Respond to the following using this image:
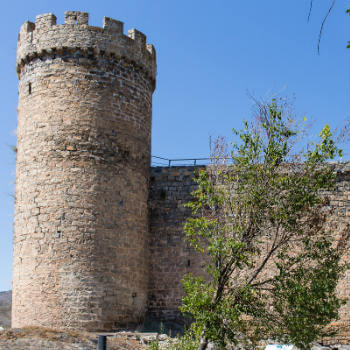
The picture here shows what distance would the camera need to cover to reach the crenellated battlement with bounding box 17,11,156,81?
48.6ft

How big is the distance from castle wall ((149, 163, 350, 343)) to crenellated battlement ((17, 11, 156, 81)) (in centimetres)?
313

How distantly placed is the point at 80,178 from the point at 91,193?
0.41 m

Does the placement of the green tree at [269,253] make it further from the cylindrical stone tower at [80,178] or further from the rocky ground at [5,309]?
the rocky ground at [5,309]

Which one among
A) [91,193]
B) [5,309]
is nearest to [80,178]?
[91,193]

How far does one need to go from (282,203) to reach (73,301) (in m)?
5.30

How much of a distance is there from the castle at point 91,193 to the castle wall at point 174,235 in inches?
1.0

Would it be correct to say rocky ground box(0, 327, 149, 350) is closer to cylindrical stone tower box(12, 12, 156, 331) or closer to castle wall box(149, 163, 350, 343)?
cylindrical stone tower box(12, 12, 156, 331)

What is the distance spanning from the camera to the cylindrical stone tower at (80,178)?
13.8 meters

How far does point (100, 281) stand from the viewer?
45.6 ft

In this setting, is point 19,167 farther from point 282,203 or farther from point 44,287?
point 282,203

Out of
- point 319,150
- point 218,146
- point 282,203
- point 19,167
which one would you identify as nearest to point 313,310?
point 282,203

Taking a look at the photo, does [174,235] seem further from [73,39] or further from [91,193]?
[73,39]

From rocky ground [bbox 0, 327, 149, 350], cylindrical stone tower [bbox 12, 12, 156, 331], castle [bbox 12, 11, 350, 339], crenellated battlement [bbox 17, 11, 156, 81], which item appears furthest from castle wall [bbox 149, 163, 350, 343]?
crenellated battlement [bbox 17, 11, 156, 81]

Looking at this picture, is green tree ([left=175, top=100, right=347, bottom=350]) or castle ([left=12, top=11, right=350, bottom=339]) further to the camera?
castle ([left=12, top=11, right=350, bottom=339])
